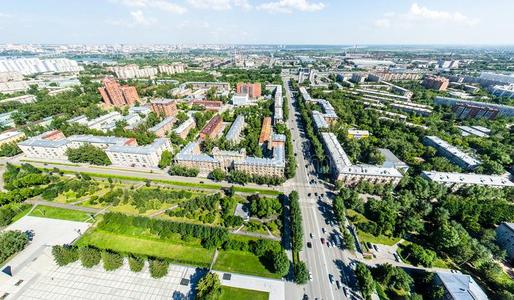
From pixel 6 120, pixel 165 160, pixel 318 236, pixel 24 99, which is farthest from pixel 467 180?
pixel 24 99

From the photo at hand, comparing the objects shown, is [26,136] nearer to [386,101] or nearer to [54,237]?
[54,237]

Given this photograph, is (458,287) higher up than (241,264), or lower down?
higher up

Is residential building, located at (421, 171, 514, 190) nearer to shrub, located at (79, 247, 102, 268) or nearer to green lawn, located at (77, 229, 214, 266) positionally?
green lawn, located at (77, 229, 214, 266)

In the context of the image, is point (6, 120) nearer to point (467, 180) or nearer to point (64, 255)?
point (64, 255)

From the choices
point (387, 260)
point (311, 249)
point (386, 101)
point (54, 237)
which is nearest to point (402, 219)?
point (387, 260)

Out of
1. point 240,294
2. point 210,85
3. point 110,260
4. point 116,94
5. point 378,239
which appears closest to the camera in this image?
point 240,294

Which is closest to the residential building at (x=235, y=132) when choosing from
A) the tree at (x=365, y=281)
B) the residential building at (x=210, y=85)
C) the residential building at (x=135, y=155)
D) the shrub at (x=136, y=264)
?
the residential building at (x=135, y=155)

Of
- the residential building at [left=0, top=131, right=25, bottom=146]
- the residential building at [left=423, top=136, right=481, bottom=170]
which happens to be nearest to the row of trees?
the residential building at [left=0, top=131, right=25, bottom=146]
